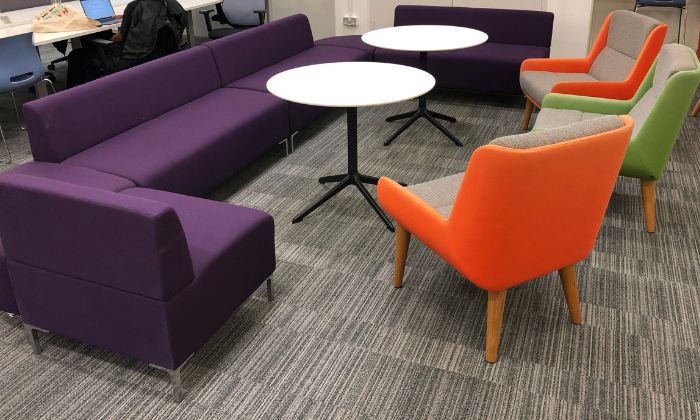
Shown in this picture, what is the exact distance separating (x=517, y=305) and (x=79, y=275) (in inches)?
67.3

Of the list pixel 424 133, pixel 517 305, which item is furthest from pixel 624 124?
pixel 424 133

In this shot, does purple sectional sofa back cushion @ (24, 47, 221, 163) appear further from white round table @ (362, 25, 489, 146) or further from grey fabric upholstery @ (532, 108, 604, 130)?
grey fabric upholstery @ (532, 108, 604, 130)

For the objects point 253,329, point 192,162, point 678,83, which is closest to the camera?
point 253,329

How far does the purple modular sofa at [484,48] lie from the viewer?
482 centimetres

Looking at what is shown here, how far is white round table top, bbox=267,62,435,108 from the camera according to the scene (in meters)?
2.83

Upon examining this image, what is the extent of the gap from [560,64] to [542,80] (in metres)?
0.32

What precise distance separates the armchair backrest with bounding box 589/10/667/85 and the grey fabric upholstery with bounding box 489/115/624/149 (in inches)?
83.6

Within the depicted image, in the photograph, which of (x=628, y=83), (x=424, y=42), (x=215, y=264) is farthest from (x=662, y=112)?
(x=215, y=264)

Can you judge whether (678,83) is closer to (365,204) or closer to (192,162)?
(365,204)

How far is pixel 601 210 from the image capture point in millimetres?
2098

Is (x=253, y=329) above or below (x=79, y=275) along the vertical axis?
below

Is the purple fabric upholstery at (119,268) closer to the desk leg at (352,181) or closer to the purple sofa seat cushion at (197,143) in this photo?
the purple sofa seat cushion at (197,143)

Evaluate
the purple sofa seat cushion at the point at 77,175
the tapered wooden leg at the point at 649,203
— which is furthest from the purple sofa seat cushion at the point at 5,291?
the tapered wooden leg at the point at 649,203

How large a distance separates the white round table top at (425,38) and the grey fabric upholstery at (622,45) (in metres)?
0.84
